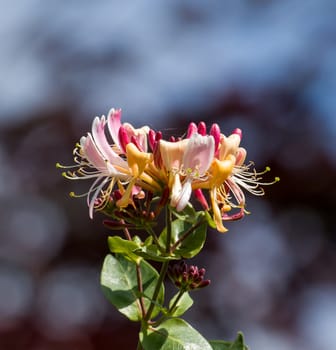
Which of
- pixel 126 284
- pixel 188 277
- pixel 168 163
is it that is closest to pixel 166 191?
pixel 168 163

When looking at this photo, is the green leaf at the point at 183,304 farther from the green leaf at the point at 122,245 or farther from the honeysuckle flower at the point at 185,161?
the honeysuckle flower at the point at 185,161

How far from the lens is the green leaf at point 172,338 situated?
1.06 metres

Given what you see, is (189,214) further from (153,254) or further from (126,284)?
(126,284)

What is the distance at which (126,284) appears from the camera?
3.99 feet

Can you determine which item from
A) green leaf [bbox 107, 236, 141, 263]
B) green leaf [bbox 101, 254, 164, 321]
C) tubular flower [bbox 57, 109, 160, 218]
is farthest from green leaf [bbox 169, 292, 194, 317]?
tubular flower [bbox 57, 109, 160, 218]

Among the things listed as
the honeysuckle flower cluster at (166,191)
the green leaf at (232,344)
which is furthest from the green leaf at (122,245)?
the green leaf at (232,344)

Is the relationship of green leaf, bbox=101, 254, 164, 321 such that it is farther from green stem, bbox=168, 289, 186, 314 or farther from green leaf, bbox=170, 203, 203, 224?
green leaf, bbox=170, 203, 203, 224

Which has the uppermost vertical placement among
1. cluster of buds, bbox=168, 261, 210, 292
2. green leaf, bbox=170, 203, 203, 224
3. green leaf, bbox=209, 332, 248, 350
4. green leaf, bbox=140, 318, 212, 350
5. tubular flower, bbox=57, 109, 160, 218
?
tubular flower, bbox=57, 109, 160, 218

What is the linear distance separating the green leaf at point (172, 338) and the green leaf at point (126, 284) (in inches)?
3.2

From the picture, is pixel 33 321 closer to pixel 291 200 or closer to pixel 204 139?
pixel 291 200

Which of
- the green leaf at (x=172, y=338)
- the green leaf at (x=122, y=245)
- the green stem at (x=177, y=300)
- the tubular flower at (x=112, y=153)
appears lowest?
the green leaf at (x=172, y=338)

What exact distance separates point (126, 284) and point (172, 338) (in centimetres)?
18

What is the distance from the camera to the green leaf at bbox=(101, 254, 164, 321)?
1180mm

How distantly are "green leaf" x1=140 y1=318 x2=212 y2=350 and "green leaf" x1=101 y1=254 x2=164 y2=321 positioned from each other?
0.08 meters
